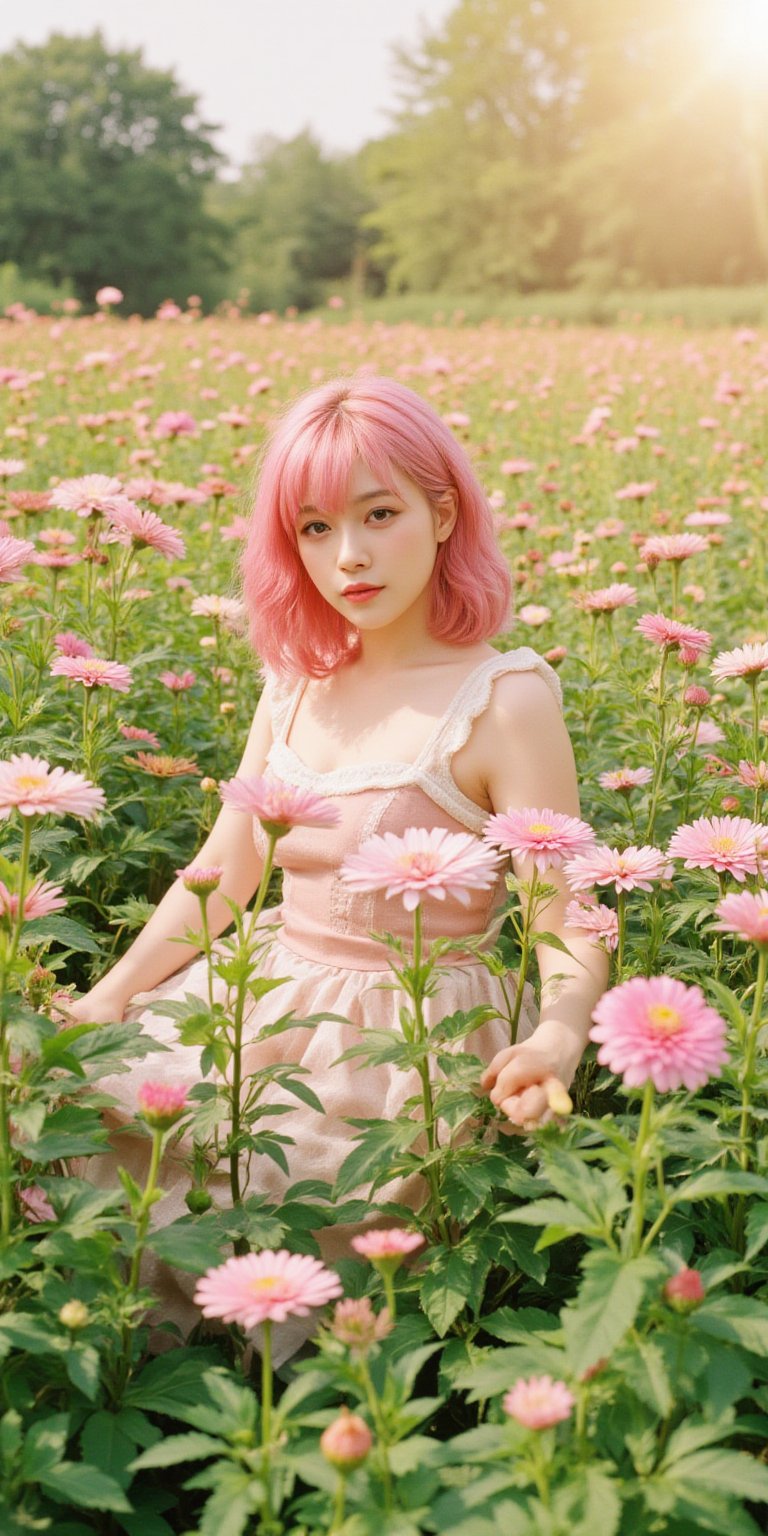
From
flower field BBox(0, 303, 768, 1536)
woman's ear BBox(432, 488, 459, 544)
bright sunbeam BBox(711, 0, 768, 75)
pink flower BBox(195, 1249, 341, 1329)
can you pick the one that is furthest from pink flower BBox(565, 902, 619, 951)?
bright sunbeam BBox(711, 0, 768, 75)

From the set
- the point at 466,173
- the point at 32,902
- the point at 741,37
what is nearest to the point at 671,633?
the point at 32,902

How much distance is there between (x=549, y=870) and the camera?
172 centimetres

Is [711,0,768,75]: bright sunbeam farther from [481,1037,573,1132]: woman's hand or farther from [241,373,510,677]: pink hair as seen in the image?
[481,1037,573,1132]: woman's hand

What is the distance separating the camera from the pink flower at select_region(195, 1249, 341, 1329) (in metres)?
1.02

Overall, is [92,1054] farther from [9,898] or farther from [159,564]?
[159,564]

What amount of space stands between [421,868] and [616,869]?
0.37 metres

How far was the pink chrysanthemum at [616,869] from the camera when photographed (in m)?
1.54

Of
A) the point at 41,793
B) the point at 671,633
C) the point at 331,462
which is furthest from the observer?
the point at 671,633

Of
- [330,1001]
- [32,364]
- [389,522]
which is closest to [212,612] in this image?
[389,522]

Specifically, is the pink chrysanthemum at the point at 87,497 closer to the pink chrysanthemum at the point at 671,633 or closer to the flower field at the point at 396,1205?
the flower field at the point at 396,1205

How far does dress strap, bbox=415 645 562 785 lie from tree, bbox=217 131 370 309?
35813 mm

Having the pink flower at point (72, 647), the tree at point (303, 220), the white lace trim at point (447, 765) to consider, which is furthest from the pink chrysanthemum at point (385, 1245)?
the tree at point (303, 220)

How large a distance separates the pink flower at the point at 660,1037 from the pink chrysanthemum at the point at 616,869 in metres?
0.45

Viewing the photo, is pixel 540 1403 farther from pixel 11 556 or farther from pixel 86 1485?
pixel 11 556
